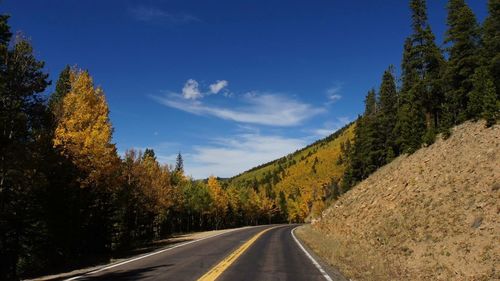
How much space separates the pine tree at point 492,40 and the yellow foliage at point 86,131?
32442 mm

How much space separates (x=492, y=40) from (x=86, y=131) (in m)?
38.0

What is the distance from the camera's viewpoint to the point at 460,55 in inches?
1724

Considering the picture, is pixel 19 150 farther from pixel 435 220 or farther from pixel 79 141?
pixel 435 220

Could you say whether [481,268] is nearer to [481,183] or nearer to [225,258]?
[481,183]

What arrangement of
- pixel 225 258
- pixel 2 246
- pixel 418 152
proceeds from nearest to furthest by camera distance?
pixel 225 258
pixel 2 246
pixel 418 152

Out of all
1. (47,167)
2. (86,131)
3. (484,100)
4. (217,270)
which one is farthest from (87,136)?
(484,100)

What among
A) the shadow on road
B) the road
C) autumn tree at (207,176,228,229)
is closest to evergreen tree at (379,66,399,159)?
autumn tree at (207,176,228,229)

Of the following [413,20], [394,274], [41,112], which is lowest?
[394,274]

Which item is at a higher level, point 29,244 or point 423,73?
point 423,73

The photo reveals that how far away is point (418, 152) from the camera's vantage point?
38156mm

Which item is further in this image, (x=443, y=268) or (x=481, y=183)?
(x=481, y=183)

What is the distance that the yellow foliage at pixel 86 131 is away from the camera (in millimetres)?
25469

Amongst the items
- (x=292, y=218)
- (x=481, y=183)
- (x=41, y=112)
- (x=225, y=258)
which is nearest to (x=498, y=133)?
(x=481, y=183)

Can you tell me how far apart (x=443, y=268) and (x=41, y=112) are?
22097 millimetres
